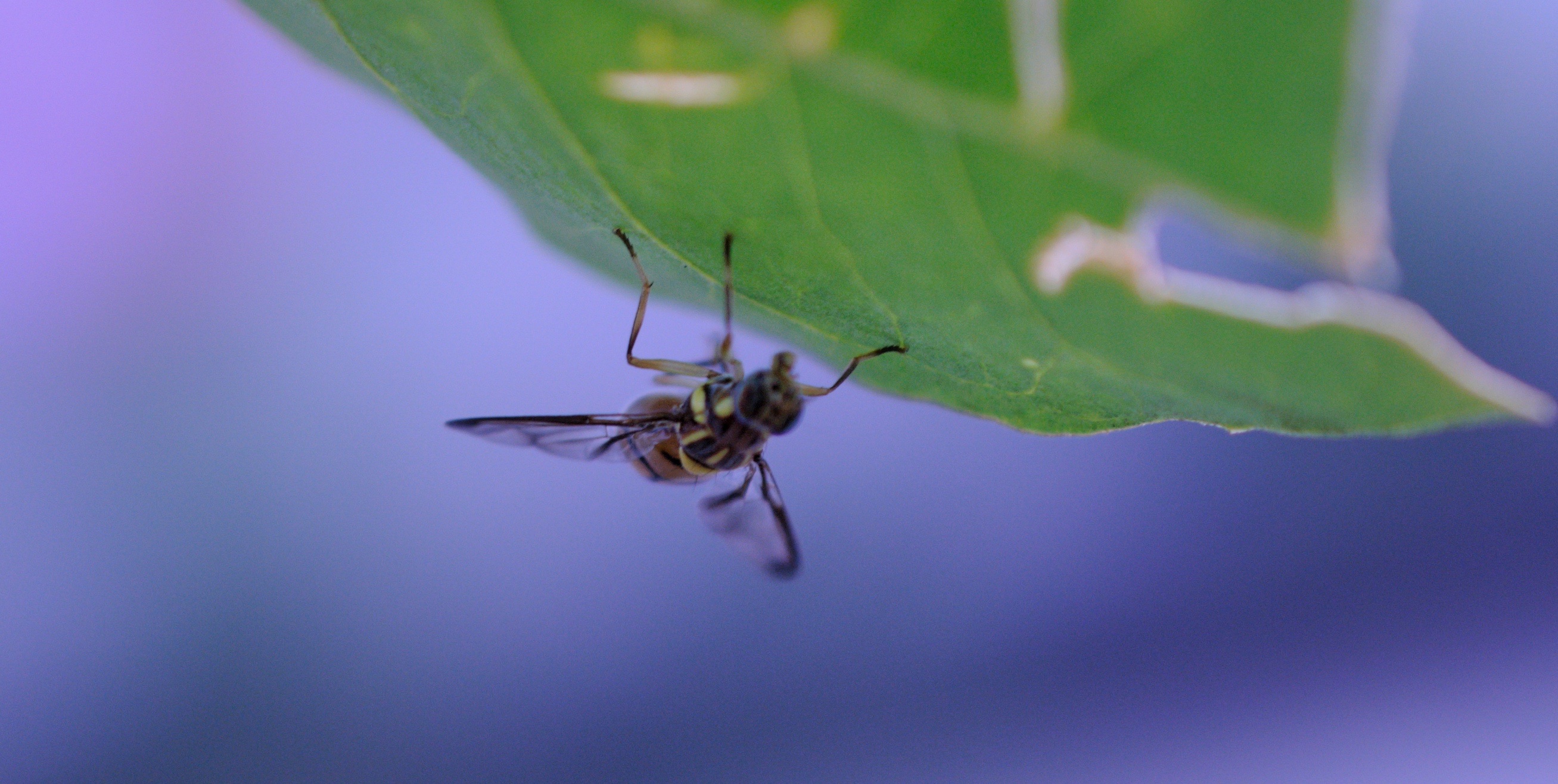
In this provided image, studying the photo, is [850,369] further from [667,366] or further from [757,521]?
[757,521]

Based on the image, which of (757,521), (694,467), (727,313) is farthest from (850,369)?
(757,521)

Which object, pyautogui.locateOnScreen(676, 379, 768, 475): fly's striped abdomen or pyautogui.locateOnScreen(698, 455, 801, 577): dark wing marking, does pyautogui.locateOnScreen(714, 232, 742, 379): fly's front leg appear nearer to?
pyautogui.locateOnScreen(676, 379, 768, 475): fly's striped abdomen

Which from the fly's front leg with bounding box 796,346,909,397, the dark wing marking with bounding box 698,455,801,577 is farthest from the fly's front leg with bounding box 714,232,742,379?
the dark wing marking with bounding box 698,455,801,577

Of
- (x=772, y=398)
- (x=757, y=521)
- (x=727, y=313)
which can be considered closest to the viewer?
(x=727, y=313)

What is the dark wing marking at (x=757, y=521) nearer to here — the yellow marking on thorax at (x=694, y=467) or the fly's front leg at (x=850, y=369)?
the yellow marking on thorax at (x=694, y=467)

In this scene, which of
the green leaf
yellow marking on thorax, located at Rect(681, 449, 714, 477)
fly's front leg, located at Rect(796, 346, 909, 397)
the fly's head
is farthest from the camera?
yellow marking on thorax, located at Rect(681, 449, 714, 477)
